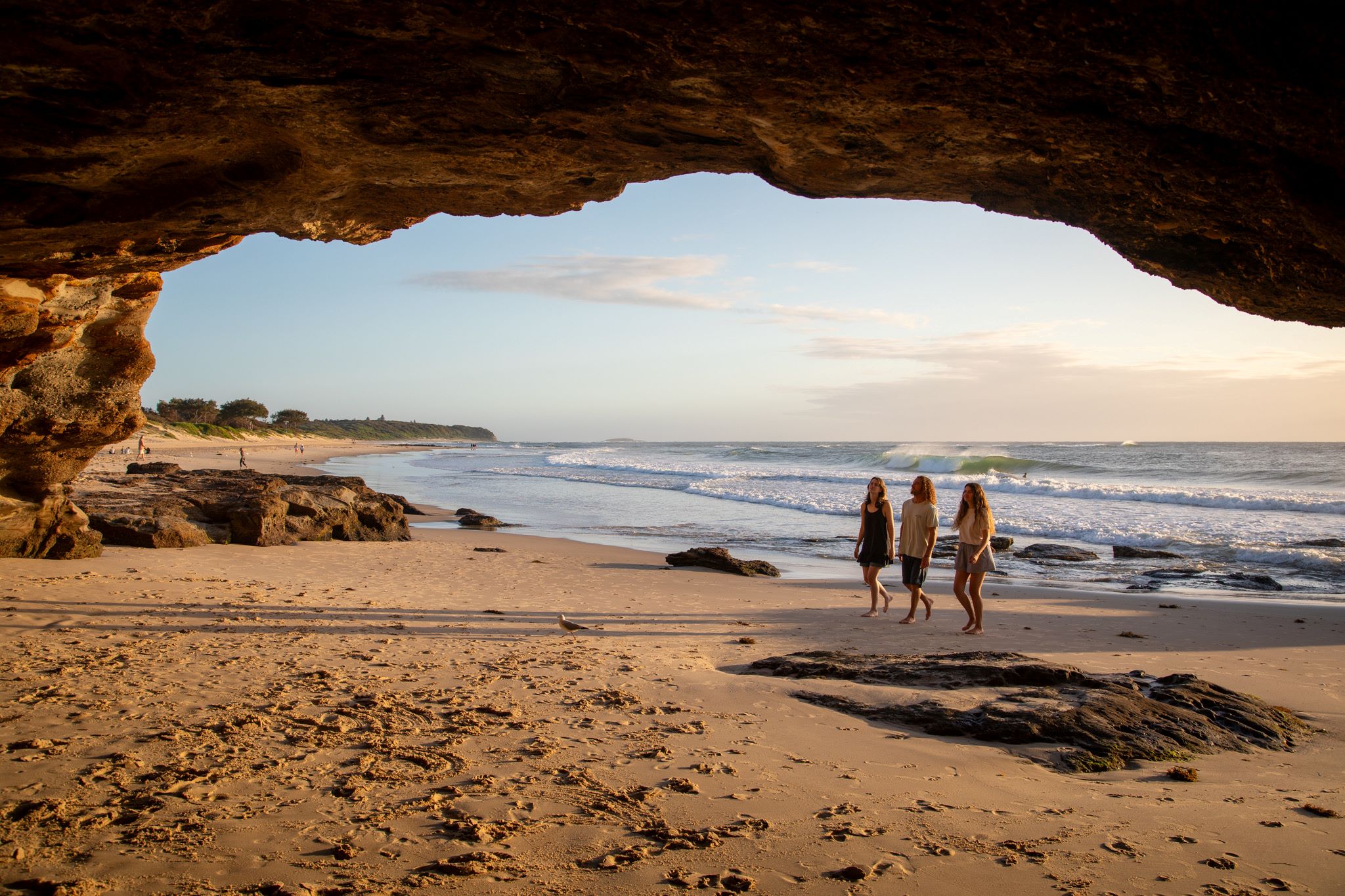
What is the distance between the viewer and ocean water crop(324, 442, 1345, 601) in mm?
13812

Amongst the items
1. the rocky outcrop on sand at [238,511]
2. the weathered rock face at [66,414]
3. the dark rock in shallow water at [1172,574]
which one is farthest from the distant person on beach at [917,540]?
the rocky outcrop on sand at [238,511]

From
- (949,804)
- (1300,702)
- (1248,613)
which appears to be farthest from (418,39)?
(1248,613)

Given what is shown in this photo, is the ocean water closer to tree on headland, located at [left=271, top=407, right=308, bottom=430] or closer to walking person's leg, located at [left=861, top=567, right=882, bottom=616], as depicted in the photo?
walking person's leg, located at [left=861, top=567, right=882, bottom=616]

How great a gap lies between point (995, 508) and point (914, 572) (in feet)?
53.6

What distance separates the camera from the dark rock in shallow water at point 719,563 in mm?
12133

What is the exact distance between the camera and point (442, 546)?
13461mm

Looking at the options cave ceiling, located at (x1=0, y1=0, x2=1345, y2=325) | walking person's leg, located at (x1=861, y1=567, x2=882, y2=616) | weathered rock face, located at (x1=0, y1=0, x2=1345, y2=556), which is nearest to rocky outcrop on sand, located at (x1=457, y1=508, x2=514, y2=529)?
walking person's leg, located at (x1=861, y1=567, x2=882, y2=616)

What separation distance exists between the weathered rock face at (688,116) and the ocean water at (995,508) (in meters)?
9.48

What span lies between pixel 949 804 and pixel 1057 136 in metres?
3.01

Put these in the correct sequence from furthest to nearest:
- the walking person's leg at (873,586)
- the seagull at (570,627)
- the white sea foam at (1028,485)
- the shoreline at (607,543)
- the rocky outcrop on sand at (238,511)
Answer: the white sea foam at (1028,485) < the shoreline at (607,543) < the rocky outcrop on sand at (238,511) < the walking person's leg at (873,586) < the seagull at (570,627)

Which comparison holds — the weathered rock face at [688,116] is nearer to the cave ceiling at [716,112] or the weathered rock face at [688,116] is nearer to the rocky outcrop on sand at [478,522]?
the cave ceiling at [716,112]

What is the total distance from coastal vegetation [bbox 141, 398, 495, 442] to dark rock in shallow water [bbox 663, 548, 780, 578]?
2462cm

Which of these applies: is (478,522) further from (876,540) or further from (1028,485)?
(1028,485)

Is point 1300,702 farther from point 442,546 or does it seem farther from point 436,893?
point 442,546
